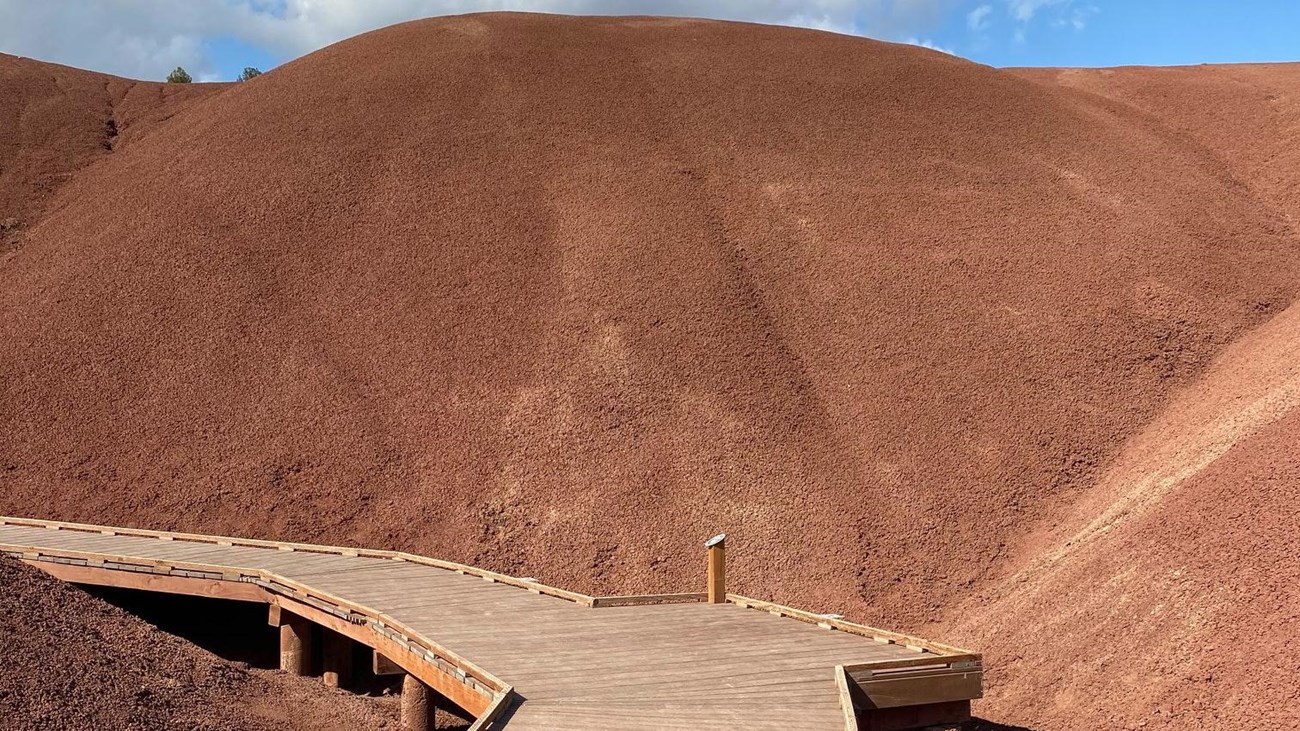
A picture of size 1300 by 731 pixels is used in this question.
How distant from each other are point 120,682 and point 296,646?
3.67 metres

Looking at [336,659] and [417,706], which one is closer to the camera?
[417,706]

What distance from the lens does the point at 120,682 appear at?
10102 mm

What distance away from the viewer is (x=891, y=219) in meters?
23.4

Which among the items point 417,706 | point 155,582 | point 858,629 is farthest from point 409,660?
point 155,582

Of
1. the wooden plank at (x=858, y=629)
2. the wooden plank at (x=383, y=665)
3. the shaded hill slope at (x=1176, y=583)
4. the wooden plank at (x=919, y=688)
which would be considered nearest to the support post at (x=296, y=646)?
the wooden plank at (x=383, y=665)

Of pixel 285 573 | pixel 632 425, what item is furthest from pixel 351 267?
pixel 285 573

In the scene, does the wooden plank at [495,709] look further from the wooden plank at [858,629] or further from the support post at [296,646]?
the support post at [296,646]

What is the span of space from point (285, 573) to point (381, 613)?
314cm

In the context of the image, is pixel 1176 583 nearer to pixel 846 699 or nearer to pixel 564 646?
pixel 846 699

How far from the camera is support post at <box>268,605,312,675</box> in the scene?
1353cm

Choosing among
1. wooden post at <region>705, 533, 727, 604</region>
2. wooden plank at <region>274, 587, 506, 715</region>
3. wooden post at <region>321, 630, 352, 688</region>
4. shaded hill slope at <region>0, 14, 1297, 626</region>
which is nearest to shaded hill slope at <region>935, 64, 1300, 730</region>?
shaded hill slope at <region>0, 14, 1297, 626</region>

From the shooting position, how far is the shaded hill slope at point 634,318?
17203 millimetres

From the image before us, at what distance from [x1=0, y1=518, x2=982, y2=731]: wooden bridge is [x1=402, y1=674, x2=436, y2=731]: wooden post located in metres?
0.02

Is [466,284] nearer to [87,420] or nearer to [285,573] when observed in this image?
[87,420]
